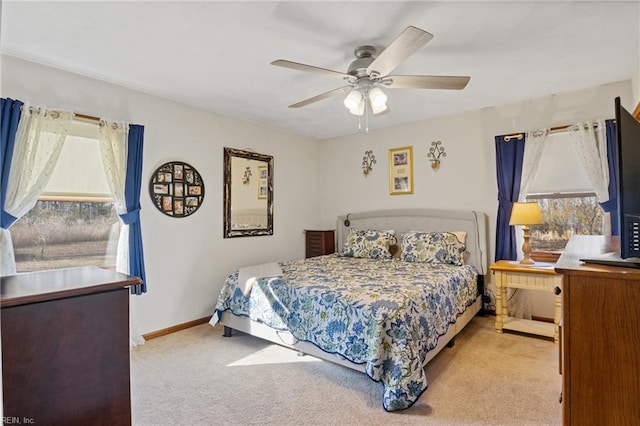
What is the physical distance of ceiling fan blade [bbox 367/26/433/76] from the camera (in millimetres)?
1815

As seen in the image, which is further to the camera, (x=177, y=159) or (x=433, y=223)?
(x=433, y=223)

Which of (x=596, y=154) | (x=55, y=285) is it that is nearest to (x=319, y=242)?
(x=596, y=154)

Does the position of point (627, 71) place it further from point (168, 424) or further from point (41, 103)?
point (41, 103)

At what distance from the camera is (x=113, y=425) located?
1136mm

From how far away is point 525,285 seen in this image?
3248 mm

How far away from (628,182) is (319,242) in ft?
13.5

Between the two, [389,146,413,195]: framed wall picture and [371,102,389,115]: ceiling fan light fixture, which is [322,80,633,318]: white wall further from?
[371,102,389,115]: ceiling fan light fixture

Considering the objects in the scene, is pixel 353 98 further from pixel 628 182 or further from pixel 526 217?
pixel 526 217

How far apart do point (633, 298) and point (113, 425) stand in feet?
5.69

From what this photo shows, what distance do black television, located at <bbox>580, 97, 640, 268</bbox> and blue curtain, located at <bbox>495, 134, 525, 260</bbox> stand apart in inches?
107

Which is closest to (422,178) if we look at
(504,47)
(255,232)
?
(504,47)

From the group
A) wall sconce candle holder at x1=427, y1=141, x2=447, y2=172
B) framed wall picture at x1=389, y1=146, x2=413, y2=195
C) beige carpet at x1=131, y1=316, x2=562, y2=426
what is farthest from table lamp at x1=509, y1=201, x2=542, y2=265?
framed wall picture at x1=389, y1=146, x2=413, y2=195

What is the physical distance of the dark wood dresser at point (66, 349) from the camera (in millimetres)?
951

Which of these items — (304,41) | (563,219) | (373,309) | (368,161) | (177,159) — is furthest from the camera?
(368,161)
